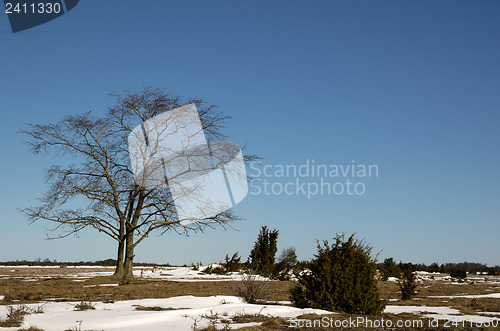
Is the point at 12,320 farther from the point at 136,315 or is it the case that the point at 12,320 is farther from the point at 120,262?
the point at 120,262

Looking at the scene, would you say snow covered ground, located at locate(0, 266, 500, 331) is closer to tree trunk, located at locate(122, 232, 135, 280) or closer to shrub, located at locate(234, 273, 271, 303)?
shrub, located at locate(234, 273, 271, 303)

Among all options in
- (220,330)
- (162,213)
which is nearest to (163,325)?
(220,330)

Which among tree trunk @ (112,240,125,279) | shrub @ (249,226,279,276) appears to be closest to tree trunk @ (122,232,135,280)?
tree trunk @ (112,240,125,279)

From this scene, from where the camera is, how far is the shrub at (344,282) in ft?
36.5

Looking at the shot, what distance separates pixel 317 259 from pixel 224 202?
13.4 meters

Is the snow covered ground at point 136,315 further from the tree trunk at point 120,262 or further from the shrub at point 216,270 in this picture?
the shrub at point 216,270

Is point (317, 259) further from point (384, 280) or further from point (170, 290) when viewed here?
point (384, 280)

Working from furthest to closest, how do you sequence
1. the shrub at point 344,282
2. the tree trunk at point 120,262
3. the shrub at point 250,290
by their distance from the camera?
1. the tree trunk at point 120,262
2. the shrub at point 250,290
3. the shrub at point 344,282

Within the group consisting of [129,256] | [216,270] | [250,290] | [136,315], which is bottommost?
[216,270]

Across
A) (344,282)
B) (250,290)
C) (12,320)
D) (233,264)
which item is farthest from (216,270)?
(12,320)

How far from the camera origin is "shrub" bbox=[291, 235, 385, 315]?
36.5 feet

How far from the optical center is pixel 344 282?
36.4 ft

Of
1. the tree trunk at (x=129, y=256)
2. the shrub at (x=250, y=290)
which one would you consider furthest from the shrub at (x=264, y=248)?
the shrub at (x=250, y=290)

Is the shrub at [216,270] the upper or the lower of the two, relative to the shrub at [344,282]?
lower
